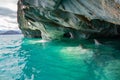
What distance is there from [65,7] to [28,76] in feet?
20.4

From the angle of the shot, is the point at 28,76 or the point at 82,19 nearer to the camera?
the point at 28,76

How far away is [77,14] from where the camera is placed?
71.3 feet

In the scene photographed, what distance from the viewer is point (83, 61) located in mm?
18641

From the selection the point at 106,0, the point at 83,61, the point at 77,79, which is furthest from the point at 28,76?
the point at 106,0

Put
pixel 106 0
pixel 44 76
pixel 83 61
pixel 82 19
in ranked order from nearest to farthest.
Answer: pixel 106 0 < pixel 44 76 < pixel 83 61 < pixel 82 19

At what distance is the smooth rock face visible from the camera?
13312 millimetres

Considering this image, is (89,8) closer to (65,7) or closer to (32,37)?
(65,7)

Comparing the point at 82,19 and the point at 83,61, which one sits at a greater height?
the point at 82,19

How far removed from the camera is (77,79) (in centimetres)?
1324

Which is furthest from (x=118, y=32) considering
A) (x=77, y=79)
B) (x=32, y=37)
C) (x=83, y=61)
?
(x=32, y=37)

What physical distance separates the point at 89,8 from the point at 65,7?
2959mm

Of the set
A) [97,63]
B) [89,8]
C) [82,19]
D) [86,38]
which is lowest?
[97,63]

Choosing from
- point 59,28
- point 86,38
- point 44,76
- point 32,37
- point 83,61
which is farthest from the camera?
point 32,37

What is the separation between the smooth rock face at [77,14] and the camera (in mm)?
13312
